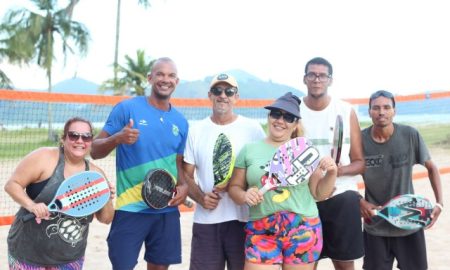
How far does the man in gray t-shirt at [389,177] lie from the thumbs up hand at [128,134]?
196 centimetres

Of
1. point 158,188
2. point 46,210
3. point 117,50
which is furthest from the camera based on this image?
point 117,50

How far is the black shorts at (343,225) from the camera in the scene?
4152mm

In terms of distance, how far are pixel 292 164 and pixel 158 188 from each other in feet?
3.85

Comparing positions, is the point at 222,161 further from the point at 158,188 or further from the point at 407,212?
the point at 407,212

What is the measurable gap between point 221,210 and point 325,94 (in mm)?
Answer: 1284

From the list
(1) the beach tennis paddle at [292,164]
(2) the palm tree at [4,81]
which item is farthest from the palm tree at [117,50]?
(1) the beach tennis paddle at [292,164]

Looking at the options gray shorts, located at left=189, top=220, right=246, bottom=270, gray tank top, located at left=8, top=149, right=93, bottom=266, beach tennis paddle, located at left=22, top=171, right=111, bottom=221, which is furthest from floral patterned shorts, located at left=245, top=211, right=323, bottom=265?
gray tank top, located at left=8, top=149, right=93, bottom=266

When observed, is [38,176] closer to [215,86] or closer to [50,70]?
[215,86]

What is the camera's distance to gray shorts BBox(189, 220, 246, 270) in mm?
3945

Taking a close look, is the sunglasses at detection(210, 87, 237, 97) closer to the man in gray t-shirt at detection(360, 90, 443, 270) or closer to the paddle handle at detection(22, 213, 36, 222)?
the man in gray t-shirt at detection(360, 90, 443, 270)

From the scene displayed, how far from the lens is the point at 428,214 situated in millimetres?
4184

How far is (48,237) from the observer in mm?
3434

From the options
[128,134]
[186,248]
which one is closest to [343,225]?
[128,134]

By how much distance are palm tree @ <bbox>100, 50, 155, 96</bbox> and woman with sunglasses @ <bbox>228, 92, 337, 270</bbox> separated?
119 ft
